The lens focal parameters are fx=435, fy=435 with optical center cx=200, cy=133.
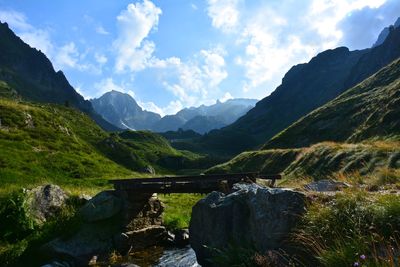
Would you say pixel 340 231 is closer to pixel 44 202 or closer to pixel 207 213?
pixel 207 213

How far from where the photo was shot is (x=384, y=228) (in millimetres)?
11406

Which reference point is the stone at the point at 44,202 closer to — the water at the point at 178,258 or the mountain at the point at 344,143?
the water at the point at 178,258

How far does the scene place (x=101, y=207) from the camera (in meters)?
29.6

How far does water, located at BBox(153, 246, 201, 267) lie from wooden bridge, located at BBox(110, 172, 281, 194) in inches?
159

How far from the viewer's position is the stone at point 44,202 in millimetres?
27625

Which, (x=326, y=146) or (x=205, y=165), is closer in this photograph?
(x=326, y=146)

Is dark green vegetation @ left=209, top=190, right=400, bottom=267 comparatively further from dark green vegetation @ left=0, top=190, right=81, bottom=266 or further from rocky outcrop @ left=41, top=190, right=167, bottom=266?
dark green vegetation @ left=0, top=190, right=81, bottom=266

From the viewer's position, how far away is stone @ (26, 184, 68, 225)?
2762 cm

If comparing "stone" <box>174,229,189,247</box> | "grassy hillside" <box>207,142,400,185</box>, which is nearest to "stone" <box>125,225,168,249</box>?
"stone" <box>174,229,189,247</box>

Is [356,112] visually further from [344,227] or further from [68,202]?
[344,227]

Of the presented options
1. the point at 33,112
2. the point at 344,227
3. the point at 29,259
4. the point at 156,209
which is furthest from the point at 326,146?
the point at 33,112

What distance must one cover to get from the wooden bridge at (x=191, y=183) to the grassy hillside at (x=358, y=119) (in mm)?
35698

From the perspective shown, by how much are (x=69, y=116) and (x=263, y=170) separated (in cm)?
7075

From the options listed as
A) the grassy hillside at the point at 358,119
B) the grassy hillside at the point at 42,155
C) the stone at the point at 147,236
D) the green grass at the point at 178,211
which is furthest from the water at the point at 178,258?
the grassy hillside at the point at 358,119
